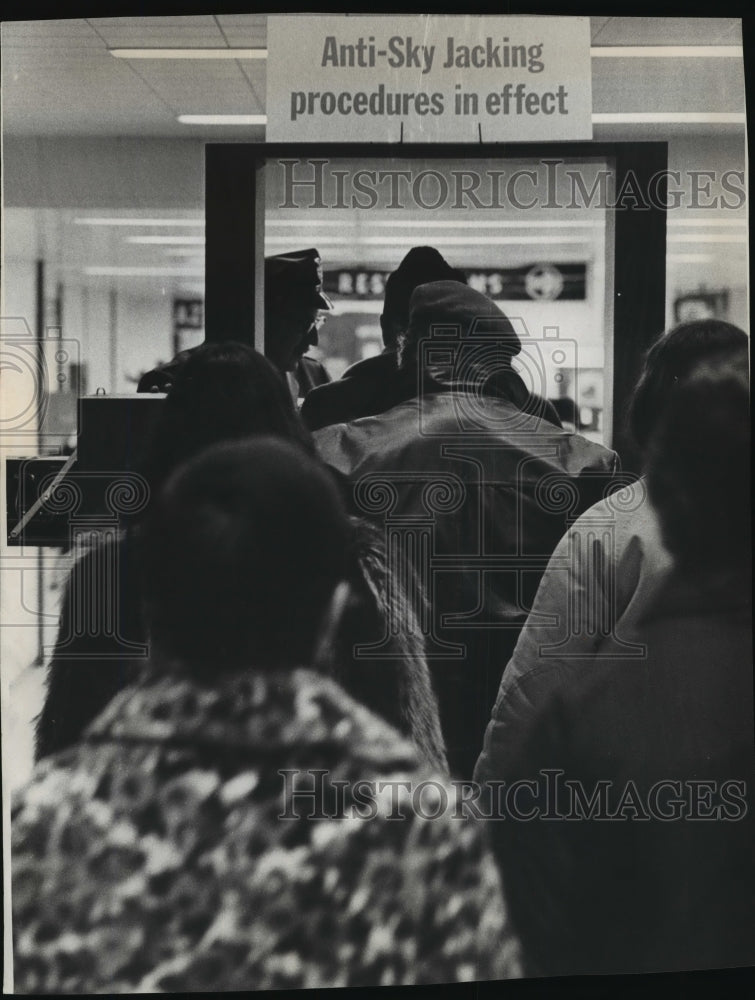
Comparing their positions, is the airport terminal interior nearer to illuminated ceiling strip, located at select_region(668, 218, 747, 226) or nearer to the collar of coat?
illuminated ceiling strip, located at select_region(668, 218, 747, 226)

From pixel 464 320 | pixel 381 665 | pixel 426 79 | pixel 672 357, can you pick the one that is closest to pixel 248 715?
pixel 381 665

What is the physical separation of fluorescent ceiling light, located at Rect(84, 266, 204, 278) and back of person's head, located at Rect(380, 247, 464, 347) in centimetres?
53

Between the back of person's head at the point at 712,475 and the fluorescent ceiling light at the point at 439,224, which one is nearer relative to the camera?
the fluorescent ceiling light at the point at 439,224

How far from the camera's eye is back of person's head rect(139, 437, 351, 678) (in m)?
3.31

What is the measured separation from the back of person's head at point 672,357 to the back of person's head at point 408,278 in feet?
1.97

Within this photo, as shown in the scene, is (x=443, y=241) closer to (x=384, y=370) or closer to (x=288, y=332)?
(x=384, y=370)

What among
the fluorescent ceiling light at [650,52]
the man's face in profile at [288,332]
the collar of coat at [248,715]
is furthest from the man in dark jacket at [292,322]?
the fluorescent ceiling light at [650,52]

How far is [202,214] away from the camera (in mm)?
3268

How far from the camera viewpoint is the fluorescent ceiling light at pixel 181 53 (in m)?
3.27

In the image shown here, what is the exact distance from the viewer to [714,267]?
11.0ft

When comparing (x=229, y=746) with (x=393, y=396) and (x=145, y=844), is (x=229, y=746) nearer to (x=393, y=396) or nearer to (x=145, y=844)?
(x=145, y=844)

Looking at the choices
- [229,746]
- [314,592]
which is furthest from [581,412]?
[229,746]

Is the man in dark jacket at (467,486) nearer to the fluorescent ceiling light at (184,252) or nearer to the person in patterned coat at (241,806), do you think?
the person in patterned coat at (241,806)

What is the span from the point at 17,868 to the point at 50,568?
0.87 meters
